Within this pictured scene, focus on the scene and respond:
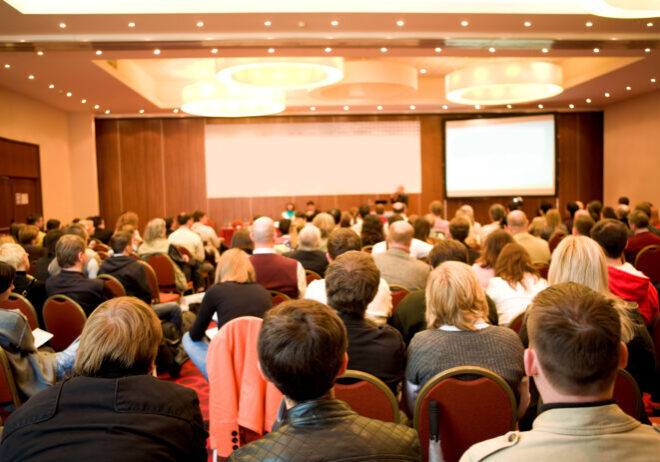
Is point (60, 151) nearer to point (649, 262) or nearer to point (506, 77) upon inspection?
point (506, 77)

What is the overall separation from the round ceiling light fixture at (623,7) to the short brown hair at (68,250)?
224 inches

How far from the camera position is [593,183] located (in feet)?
55.9

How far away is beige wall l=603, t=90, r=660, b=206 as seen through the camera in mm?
14078

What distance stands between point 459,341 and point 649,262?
4140 millimetres

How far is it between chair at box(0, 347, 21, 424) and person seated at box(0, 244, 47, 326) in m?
1.66

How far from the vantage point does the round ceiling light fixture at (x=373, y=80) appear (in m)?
11.4

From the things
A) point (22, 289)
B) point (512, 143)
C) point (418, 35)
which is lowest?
point (22, 289)

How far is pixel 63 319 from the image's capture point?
405 cm

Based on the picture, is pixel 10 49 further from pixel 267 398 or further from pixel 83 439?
pixel 83 439

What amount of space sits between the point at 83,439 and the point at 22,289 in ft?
10.9

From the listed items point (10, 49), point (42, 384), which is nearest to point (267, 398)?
point (42, 384)

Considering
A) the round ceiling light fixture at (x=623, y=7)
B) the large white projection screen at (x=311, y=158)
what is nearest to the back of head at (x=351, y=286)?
the round ceiling light fixture at (x=623, y=7)

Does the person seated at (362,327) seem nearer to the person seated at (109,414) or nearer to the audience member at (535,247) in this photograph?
the person seated at (109,414)

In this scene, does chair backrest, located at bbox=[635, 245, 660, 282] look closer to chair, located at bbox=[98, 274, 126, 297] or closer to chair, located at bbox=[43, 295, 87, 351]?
chair, located at bbox=[98, 274, 126, 297]
